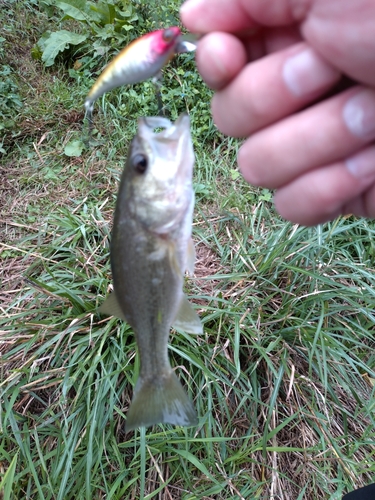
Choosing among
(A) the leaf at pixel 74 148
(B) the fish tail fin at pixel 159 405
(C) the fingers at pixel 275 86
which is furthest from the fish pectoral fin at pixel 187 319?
(A) the leaf at pixel 74 148

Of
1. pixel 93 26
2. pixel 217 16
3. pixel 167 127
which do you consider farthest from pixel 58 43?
pixel 217 16

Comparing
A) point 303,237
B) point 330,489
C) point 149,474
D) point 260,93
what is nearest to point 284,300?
point 303,237

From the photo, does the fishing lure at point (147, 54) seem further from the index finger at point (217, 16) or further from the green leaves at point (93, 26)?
the green leaves at point (93, 26)

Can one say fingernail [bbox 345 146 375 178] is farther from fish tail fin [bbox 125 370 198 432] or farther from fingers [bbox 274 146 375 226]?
fish tail fin [bbox 125 370 198 432]

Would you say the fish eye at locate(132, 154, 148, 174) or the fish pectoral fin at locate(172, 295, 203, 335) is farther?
the fish pectoral fin at locate(172, 295, 203, 335)

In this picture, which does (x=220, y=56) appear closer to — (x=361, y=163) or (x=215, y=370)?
(x=361, y=163)

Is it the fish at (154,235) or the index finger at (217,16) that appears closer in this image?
the index finger at (217,16)

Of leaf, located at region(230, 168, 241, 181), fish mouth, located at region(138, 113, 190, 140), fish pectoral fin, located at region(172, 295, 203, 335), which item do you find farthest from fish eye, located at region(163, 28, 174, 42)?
leaf, located at region(230, 168, 241, 181)
